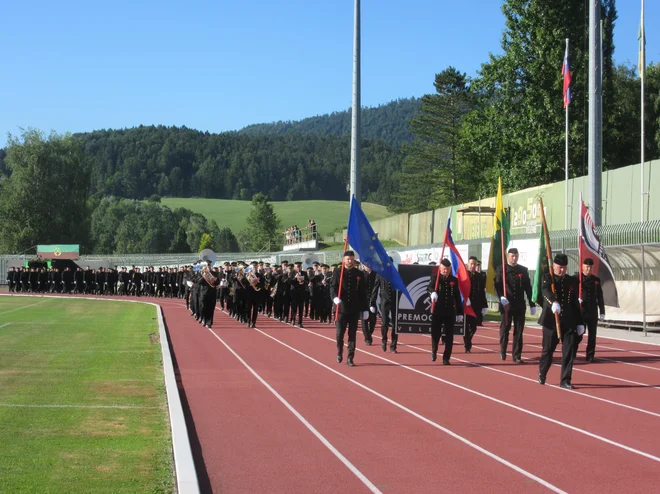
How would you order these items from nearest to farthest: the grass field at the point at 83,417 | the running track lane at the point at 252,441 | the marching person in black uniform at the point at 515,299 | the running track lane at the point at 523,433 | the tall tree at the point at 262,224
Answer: the grass field at the point at 83,417 → the running track lane at the point at 252,441 → the running track lane at the point at 523,433 → the marching person in black uniform at the point at 515,299 → the tall tree at the point at 262,224

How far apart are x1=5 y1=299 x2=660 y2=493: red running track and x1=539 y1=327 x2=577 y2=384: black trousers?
0.89 ft

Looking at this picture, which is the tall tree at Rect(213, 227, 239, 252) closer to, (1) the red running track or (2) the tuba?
(2) the tuba

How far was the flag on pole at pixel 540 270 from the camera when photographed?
45.9ft

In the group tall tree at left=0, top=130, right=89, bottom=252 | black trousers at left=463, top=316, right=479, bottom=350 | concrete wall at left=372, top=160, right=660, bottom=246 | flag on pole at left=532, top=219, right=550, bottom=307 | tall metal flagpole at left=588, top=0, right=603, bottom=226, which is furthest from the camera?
tall tree at left=0, top=130, right=89, bottom=252

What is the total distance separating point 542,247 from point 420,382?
10.5 feet

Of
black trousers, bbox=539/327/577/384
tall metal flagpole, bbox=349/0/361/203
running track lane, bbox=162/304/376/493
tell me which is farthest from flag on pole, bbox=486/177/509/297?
tall metal flagpole, bbox=349/0/361/203

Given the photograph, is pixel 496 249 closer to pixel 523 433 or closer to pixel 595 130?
pixel 595 130

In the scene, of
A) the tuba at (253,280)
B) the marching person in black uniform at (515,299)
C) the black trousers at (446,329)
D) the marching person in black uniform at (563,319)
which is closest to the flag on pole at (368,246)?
the black trousers at (446,329)

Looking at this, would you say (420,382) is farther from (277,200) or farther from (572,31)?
(277,200)

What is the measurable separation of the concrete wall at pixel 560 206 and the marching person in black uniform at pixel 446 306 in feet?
46.1

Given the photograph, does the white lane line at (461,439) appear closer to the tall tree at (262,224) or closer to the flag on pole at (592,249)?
the flag on pole at (592,249)

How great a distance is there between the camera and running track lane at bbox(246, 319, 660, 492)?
738 centimetres

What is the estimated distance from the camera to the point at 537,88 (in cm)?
5112

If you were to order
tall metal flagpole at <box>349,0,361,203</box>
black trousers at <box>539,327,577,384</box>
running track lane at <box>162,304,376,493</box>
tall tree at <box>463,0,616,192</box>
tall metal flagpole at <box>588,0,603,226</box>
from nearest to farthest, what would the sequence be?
running track lane at <box>162,304,376,493</box> → black trousers at <box>539,327,577,384</box> → tall metal flagpole at <box>588,0,603,226</box> → tall metal flagpole at <box>349,0,361,203</box> → tall tree at <box>463,0,616,192</box>
